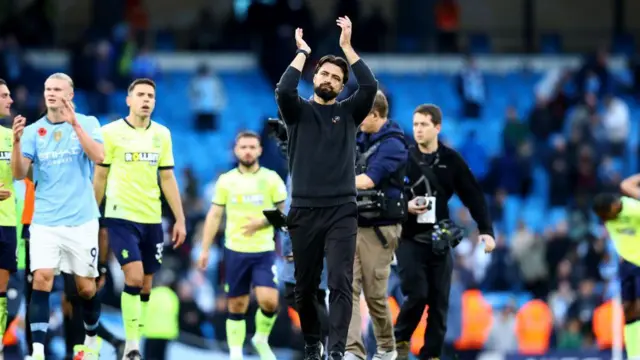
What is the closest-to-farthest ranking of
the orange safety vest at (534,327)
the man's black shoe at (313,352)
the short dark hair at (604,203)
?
the man's black shoe at (313,352), the short dark hair at (604,203), the orange safety vest at (534,327)

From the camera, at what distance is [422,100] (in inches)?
1330

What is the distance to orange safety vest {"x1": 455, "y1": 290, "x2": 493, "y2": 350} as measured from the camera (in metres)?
24.3

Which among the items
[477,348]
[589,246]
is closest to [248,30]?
[589,246]

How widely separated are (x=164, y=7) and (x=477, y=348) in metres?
15.8

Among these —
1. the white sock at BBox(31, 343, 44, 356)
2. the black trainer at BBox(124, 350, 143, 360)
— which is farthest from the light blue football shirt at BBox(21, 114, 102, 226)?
the black trainer at BBox(124, 350, 143, 360)

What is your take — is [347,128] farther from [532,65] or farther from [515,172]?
[532,65]

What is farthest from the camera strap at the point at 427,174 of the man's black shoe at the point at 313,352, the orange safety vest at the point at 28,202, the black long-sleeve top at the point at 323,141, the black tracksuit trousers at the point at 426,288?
the orange safety vest at the point at 28,202

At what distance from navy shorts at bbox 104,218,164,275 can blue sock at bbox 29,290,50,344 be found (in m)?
0.92

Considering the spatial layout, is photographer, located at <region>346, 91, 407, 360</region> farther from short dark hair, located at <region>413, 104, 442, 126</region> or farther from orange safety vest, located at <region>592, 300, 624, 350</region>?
orange safety vest, located at <region>592, 300, 624, 350</region>

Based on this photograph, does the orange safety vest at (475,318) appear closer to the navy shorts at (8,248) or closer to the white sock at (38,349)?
the navy shorts at (8,248)

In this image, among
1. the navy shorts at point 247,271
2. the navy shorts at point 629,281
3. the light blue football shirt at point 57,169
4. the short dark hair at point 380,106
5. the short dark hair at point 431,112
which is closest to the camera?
the light blue football shirt at point 57,169

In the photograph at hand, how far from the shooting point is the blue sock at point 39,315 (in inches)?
552

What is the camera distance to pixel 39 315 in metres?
14.0

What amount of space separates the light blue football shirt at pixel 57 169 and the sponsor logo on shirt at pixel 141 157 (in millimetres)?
662
